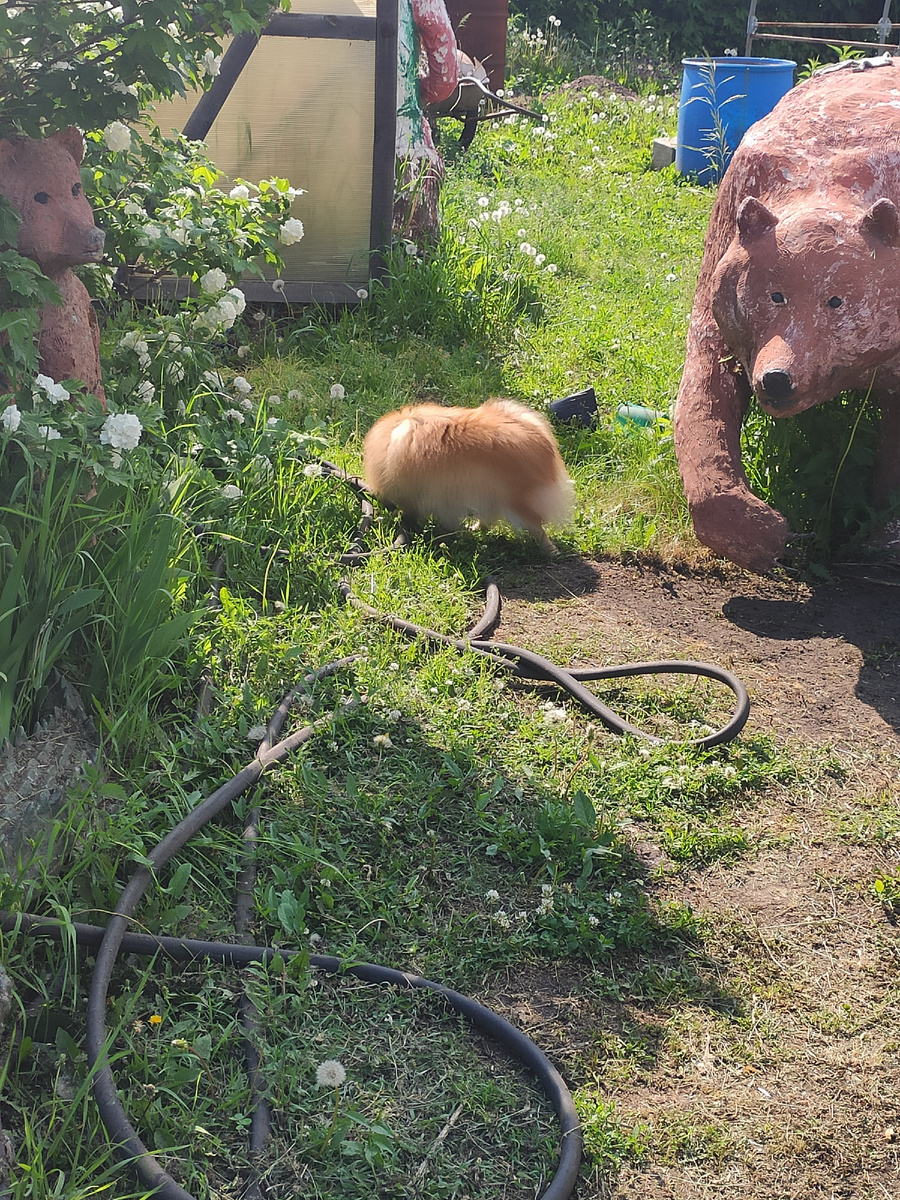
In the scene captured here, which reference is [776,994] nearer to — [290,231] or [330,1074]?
[330,1074]

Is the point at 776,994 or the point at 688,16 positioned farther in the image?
the point at 688,16

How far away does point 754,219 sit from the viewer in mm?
3605

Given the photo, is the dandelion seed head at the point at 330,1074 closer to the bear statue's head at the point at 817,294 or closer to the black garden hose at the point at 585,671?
the black garden hose at the point at 585,671

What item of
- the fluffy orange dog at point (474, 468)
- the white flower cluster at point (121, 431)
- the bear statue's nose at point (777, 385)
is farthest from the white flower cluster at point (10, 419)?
the bear statue's nose at point (777, 385)

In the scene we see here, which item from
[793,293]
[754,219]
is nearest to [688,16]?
[754,219]

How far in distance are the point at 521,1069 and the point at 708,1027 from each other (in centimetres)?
44

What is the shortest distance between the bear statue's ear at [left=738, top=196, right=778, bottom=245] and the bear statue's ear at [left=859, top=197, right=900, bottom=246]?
0.30 m

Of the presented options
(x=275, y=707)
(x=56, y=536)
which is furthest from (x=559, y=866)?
(x=56, y=536)

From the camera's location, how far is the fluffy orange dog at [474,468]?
12.8 feet

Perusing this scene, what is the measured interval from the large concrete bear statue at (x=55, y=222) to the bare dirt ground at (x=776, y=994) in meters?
1.67

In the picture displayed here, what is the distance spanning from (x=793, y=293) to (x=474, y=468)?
48.9 inches

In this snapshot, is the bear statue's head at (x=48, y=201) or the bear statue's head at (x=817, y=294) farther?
the bear statue's head at (x=817, y=294)

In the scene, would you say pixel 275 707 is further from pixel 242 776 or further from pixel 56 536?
pixel 56 536

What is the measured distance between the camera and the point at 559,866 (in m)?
2.62
